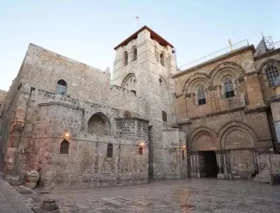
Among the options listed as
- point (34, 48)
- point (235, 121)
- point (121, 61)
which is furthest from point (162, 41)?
point (34, 48)

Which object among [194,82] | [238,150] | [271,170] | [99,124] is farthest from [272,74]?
[99,124]

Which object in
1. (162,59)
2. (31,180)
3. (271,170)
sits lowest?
(31,180)

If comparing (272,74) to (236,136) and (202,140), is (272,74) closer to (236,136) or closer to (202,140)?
(236,136)

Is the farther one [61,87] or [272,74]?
[272,74]

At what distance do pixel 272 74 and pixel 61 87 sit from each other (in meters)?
18.0

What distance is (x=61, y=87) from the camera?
50.2ft

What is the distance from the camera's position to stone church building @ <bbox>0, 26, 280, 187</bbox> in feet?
35.9

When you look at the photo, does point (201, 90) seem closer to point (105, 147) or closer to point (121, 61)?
point (121, 61)

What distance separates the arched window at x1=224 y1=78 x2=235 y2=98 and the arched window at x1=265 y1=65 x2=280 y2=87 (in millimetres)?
2989

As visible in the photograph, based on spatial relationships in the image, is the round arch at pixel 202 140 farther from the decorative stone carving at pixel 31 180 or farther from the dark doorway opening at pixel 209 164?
the decorative stone carving at pixel 31 180

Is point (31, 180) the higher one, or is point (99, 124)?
point (99, 124)

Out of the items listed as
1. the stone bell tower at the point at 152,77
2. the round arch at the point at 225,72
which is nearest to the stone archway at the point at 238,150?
the round arch at the point at 225,72

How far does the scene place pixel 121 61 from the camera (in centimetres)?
2539

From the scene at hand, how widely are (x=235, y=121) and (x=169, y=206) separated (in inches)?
523
